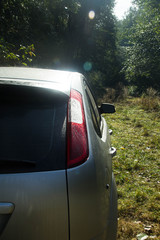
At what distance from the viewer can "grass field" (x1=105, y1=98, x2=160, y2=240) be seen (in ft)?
10.2

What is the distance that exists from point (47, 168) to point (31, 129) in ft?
0.88

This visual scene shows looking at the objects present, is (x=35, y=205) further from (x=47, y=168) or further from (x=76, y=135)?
(x=76, y=135)

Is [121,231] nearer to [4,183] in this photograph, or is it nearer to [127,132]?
[4,183]

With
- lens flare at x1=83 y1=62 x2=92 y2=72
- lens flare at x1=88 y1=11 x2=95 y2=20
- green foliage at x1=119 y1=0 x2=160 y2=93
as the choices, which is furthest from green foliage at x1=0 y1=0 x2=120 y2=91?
green foliage at x1=119 y1=0 x2=160 y2=93

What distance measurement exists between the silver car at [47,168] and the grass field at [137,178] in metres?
1.71

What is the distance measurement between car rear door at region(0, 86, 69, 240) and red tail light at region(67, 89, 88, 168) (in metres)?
0.04

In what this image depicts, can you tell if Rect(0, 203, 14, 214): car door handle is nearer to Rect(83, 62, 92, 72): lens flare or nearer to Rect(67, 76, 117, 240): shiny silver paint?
Rect(67, 76, 117, 240): shiny silver paint

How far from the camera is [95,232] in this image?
1434 millimetres

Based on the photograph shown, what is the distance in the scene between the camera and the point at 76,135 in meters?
1.46

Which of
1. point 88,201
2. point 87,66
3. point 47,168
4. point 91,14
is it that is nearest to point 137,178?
point 88,201

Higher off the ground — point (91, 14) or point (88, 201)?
point (91, 14)

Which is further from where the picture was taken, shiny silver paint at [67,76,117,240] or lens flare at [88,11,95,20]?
lens flare at [88,11,95,20]

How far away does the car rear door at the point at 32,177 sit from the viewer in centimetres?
123

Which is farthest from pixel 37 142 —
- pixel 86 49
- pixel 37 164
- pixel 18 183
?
pixel 86 49
